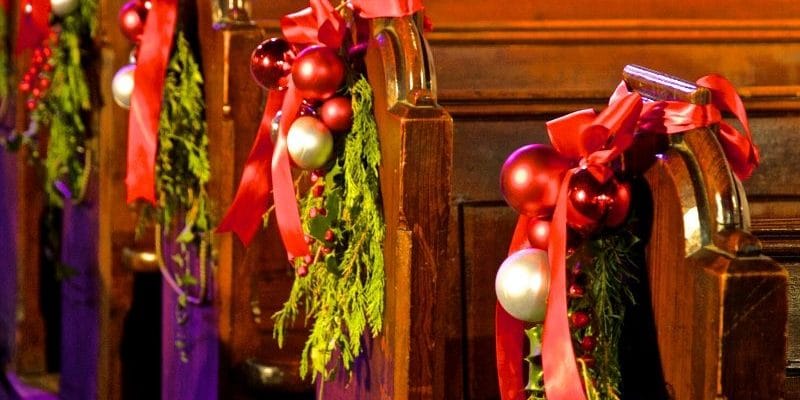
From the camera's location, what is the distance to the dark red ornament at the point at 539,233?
1620mm

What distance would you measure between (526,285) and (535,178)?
0.14 metres

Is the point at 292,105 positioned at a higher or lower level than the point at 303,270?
higher

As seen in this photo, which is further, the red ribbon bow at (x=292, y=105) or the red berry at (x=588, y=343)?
the red ribbon bow at (x=292, y=105)

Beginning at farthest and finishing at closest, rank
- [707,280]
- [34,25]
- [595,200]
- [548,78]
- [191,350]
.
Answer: [34,25] < [191,350] < [548,78] < [595,200] < [707,280]

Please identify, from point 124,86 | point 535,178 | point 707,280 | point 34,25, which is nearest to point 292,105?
point 535,178

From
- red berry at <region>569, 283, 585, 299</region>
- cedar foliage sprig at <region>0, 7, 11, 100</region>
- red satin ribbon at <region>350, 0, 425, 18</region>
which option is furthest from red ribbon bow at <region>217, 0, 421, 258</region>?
cedar foliage sprig at <region>0, 7, 11, 100</region>

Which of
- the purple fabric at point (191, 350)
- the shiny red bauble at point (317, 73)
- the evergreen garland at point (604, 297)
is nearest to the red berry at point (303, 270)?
the shiny red bauble at point (317, 73)

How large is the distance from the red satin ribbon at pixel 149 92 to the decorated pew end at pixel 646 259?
132cm

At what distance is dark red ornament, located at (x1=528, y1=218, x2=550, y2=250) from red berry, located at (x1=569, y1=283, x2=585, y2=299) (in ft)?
0.24

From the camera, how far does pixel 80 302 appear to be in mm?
3727

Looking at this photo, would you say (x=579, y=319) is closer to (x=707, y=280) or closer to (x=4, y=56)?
(x=707, y=280)

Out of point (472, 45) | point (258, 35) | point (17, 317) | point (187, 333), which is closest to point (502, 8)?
point (472, 45)

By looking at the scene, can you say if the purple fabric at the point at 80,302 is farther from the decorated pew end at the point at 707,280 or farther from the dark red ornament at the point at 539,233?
the decorated pew end at the point at 707,280

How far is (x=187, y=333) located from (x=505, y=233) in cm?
100
